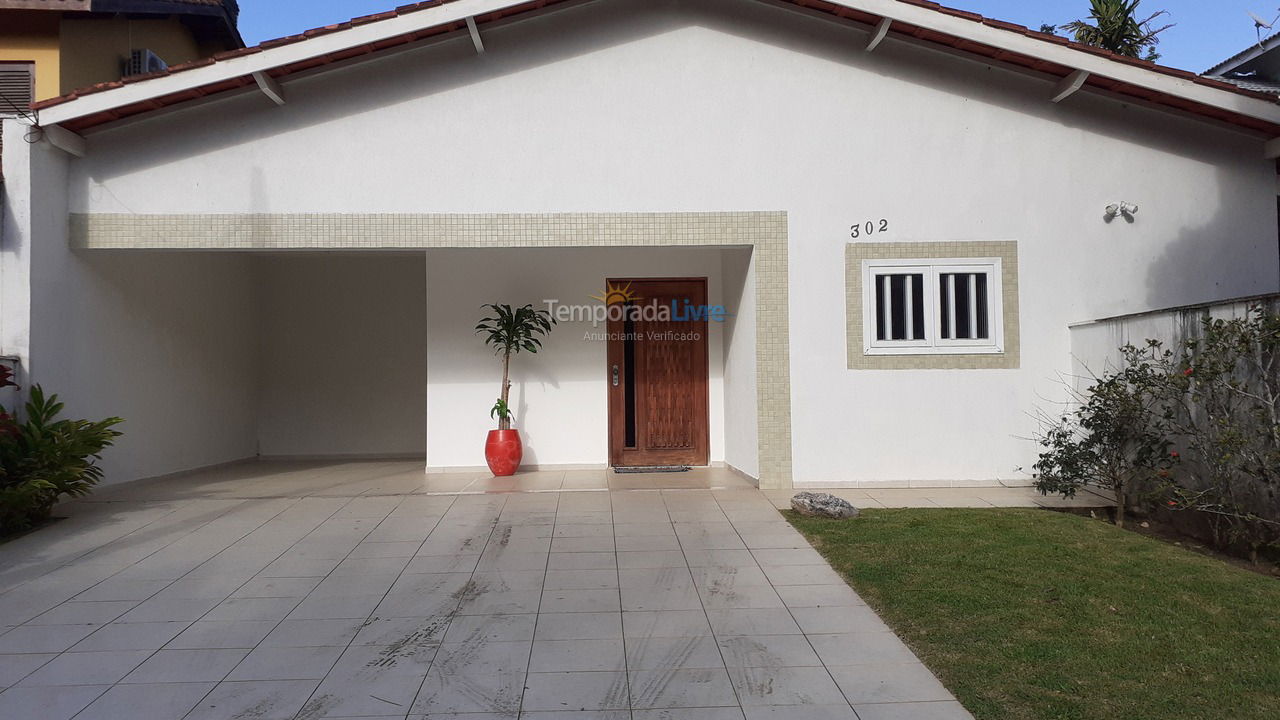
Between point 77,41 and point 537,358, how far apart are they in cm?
682

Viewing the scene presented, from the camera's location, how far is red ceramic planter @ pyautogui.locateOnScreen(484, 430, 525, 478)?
9.09 meters

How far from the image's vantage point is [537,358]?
32.2ft

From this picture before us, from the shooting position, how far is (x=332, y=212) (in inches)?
303

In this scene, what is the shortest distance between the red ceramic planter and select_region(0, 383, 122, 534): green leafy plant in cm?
382

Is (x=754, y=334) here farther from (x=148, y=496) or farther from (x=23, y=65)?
(x=23, y=65)

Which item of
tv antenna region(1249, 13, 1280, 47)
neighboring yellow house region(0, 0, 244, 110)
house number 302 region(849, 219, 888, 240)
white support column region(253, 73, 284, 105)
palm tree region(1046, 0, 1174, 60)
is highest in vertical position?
palm tree region(1046, 0, 1174, 60)

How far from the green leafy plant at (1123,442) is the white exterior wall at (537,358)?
418 centimetres

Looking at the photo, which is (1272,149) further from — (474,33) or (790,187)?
(474,33)

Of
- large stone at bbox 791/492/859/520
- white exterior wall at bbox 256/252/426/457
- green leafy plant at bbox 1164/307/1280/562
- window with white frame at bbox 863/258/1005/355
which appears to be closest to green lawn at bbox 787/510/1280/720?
large stone at bbox 791/492/859/520

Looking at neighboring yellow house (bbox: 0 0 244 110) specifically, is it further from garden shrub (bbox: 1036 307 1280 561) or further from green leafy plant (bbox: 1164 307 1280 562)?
green leafy plant (bbox: 1164 307 1280 562)

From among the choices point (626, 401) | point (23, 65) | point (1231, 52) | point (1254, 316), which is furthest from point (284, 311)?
point (1231, 52)

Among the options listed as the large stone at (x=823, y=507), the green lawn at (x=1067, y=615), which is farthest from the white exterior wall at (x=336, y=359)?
the green lawn at (x=1067, y=615)

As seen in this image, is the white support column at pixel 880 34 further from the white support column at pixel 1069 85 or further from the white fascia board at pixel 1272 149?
the white fascia board at pixel 1272 149

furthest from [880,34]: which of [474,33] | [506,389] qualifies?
[506,389]
